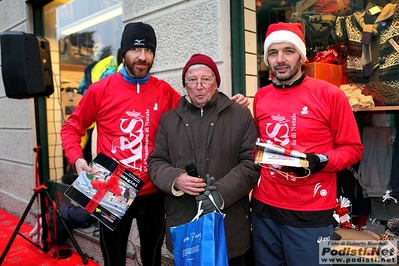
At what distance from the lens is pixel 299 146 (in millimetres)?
1880

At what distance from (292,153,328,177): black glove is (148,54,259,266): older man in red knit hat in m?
0.27

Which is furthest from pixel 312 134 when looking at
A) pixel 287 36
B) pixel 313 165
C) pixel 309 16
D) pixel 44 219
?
pixel 44 219

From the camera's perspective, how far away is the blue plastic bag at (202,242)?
1704 mm

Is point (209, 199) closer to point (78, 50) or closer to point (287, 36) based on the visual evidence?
point (287, 36)

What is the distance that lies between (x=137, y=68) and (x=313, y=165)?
1282mm

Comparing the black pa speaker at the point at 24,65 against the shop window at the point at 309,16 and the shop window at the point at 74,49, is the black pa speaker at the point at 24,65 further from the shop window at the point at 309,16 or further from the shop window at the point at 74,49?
the shop window at the point at 309,16

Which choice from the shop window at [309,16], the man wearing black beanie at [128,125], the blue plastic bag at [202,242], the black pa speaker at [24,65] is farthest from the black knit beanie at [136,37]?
the black pa speaker at [24,65]

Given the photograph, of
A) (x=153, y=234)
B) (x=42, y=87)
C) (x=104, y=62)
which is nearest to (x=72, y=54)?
(x=104, y=62)

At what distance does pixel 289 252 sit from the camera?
1908 mm

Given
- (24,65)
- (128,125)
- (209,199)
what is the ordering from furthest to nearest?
(24,65) → (128,125) → (209,199)

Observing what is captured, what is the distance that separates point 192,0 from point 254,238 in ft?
6.39

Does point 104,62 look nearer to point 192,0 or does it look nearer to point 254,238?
point 192,0

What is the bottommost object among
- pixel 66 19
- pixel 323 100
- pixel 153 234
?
pixel 153 234

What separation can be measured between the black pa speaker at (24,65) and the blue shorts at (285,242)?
2673 mm
